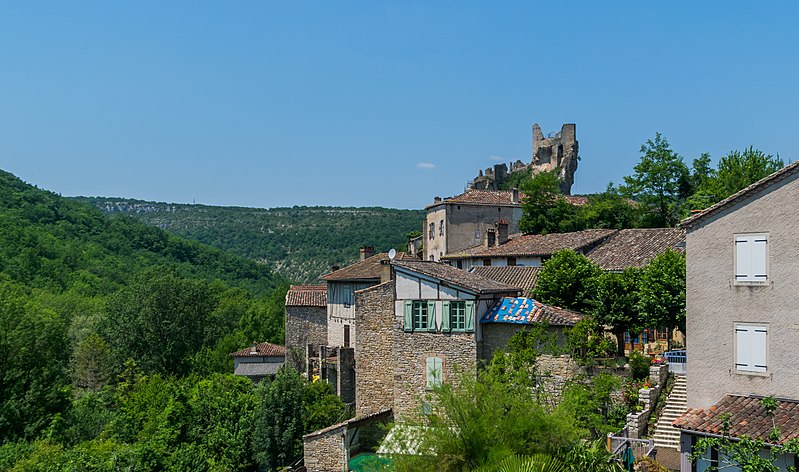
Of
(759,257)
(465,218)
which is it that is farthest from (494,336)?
(465,218)

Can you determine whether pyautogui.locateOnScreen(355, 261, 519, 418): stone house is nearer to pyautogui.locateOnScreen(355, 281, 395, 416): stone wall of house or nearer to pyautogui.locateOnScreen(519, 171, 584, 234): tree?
pyautogui.locateOnScreen(355, 281, 395, 416): stone wall of house

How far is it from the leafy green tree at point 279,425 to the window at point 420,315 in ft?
23.6

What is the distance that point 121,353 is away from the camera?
5691 cm

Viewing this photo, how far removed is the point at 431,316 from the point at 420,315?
0.54m

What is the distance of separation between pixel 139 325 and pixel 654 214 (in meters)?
42.0

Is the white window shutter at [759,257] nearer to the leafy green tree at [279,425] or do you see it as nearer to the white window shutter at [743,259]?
the white window shutter at [743,259]

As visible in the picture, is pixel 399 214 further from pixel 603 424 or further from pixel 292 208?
pixel 603 424

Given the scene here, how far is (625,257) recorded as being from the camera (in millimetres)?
38031

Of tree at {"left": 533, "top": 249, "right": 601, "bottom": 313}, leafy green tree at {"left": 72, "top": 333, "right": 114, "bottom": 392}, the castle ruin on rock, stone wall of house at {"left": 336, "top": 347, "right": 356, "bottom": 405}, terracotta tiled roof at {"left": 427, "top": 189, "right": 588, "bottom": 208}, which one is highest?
the castle ruin on rock

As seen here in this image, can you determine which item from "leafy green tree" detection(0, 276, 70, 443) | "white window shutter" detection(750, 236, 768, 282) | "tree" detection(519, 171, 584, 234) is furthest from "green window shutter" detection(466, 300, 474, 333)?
"tree" detection(519, 171, 584, 234)

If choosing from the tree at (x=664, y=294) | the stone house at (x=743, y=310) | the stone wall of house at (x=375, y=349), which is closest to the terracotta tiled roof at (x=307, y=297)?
the stone wall of house at (x=375, y=349)

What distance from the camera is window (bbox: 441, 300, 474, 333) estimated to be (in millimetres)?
26734

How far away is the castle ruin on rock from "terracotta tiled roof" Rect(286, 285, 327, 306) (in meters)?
47.4

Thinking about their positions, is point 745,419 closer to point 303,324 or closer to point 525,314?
point 525,314
